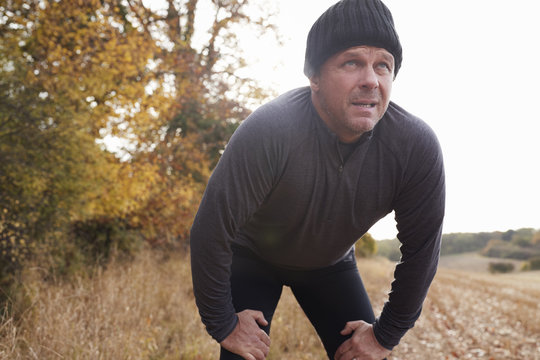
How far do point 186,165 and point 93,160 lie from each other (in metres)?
3.96

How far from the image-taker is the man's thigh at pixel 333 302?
2.13m

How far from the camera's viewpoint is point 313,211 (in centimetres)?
184

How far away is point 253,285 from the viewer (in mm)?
2057

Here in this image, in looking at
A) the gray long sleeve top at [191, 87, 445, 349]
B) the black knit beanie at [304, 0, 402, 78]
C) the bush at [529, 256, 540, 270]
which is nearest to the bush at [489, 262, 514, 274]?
the bush at [529, 256, 540, 270]

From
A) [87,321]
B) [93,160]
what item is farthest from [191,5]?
[87,321]

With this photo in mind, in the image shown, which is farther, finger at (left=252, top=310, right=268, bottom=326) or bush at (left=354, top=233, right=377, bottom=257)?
bush at (left=354, top=233, right=377, bottom=257)

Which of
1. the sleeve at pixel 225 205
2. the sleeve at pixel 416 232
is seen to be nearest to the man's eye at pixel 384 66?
the sleeve at pixel 416 232

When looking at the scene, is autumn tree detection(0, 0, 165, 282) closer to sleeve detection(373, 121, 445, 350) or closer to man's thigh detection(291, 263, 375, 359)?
man's thigh detection(291, 263, 375, 359)

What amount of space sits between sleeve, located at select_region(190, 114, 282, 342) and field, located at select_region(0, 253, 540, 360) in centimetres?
169

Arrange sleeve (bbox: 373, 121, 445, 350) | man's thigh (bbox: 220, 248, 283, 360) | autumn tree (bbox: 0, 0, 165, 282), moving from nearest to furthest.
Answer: sleeve (bbox: 373, 121, 445, 350) < man's thigh (bbox: 220, 248, 283, 360) < autumn tree (bbox: 0, 0, 165, 282)

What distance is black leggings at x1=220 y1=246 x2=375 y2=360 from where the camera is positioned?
2064 mm

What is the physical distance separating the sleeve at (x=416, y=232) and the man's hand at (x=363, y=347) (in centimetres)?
4

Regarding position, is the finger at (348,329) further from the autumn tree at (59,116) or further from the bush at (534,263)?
the bush at (534,263)

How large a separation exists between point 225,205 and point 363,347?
1140 mm
